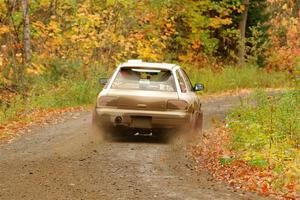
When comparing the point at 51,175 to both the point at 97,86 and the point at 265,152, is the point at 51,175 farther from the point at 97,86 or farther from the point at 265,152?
the point at 97,86

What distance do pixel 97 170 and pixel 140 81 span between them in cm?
378

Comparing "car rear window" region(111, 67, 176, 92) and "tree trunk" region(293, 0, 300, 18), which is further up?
"tree trunk" region(293, 0, 300, 18)

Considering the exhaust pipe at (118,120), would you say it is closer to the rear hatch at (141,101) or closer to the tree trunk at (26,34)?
the rear hatch at (141,101)

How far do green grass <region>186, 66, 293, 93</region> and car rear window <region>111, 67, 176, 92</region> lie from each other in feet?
50.5

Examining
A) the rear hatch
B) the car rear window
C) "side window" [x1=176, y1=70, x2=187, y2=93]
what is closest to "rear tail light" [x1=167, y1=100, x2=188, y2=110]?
the rear hatch

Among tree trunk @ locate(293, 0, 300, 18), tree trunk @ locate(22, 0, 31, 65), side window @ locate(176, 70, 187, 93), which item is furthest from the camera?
tree trunk @ locate(293, 0, 300, 18)

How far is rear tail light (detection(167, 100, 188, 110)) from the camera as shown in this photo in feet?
42.9

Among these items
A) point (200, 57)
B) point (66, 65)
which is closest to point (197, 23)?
point (200, 57)

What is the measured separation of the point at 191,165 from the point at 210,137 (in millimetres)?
3885

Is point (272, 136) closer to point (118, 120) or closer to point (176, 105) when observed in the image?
point (176, 105)

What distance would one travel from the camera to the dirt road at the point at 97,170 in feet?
27.8

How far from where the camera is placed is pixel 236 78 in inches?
1250

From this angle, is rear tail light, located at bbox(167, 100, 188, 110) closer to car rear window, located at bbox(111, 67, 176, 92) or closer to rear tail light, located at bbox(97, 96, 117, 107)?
car rear window, located at bbox(111, 67, 176, 92)

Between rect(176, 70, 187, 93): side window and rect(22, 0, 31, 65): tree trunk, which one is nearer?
rect(176, 70, 187, 93): side window
